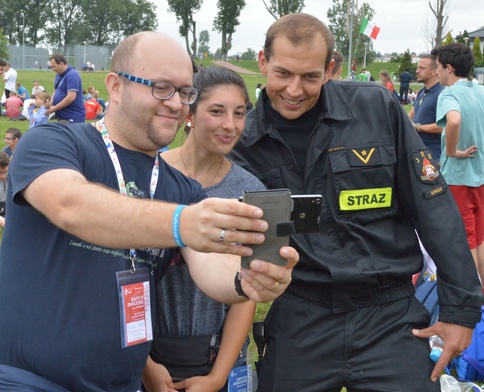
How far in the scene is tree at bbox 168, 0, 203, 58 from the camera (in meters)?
86.0

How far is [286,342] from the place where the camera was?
118 inches

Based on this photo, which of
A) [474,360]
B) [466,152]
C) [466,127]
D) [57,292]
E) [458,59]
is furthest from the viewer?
[458,59]

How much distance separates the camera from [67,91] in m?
11.6

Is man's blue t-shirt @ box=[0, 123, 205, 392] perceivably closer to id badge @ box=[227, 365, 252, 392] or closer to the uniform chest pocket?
id badge @ box=[227, 365, 252, 392]

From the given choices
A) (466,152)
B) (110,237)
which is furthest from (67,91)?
(110,237)

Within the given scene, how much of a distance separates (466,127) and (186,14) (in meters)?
84.9

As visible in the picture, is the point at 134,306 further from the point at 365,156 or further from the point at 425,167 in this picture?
the point at 425,167

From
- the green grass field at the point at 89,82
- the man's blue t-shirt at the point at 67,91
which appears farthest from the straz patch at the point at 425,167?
the man's blue t-shirt at the point at 67,91

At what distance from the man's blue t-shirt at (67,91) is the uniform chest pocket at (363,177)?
950 cm

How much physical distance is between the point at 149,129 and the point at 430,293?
2.86 metres

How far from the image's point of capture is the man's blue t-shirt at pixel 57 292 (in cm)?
207

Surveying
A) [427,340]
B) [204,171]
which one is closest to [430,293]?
[427,340]

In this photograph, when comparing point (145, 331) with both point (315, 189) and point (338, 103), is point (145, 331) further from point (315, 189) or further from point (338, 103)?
point (338, 103)

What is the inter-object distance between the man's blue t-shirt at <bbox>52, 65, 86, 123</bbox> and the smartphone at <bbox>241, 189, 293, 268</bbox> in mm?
10429
